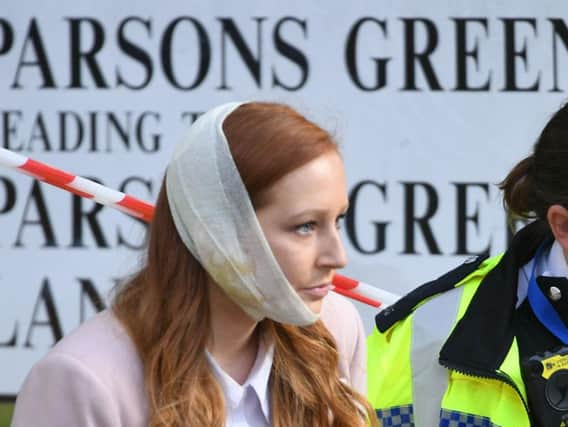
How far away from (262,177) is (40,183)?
2097mm

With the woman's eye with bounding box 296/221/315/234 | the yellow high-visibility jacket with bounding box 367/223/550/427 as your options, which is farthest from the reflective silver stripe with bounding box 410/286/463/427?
the woman's eye with bounding box 296/221/315/234

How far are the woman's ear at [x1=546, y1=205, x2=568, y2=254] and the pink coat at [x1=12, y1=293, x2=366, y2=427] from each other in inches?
31.7

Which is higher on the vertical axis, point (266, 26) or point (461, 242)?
point (266, 26)

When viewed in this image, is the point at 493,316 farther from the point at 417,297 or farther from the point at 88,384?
the point at 88,384

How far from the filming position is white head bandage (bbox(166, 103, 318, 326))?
226 cm

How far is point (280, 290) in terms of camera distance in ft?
7.46

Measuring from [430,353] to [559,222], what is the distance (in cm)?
32

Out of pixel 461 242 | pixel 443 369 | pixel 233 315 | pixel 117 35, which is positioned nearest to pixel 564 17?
pixel 461 242

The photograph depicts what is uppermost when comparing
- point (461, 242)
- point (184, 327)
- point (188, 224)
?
point (188, 224)

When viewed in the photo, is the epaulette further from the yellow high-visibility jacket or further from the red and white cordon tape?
the red and white cordon tape

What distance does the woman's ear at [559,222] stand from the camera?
2656mm

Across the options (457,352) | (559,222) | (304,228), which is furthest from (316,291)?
(559,222)

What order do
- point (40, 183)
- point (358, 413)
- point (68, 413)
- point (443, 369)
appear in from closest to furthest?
point (68, 413) → point (358, 413) → point (443, 369) → point (40, 183)

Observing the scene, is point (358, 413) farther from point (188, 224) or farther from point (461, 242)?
point (461, 242)
